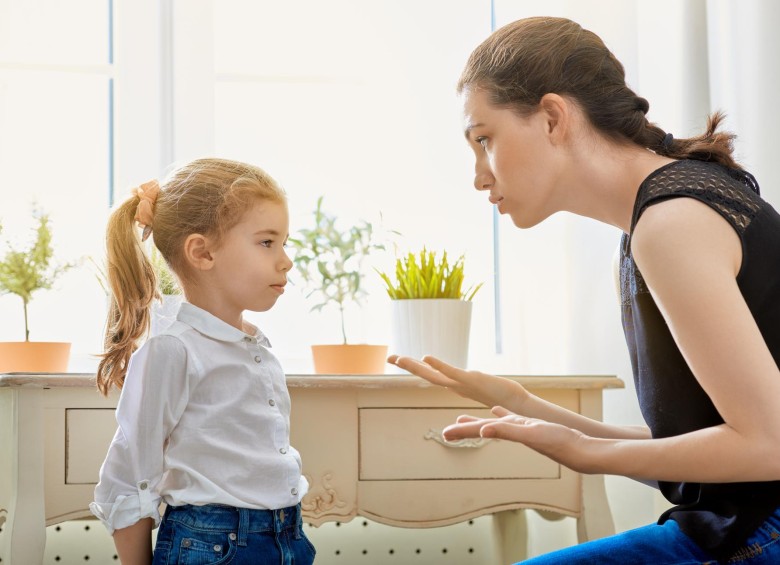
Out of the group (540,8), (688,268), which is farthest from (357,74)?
(688,268)

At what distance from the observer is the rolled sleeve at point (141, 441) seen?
1145 millimetres

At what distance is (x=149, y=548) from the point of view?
3.90 ft

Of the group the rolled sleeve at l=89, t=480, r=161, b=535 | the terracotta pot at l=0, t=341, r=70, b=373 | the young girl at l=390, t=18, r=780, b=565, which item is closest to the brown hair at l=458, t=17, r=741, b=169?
the young girl at l=390, t=18, r=780, b=565

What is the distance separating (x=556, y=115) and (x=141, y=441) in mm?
665

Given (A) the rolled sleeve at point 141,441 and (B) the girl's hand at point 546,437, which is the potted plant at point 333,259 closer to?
(A) the rolled sleeve at point 141,441

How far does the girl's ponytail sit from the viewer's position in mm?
1297

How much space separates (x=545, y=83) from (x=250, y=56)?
1326 millimetres

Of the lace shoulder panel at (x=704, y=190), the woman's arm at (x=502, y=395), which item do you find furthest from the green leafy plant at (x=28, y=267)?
the lace shoulder panel at (x=704, y=190)

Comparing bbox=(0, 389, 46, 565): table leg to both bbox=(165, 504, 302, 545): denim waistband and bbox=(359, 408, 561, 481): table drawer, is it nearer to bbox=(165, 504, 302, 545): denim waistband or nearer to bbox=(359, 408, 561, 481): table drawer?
bbox=(165, 504, 302, 545): denim waistband

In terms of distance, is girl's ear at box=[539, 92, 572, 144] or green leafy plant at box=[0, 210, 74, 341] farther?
green leafy plant at box=[0, 210, 74, 341]

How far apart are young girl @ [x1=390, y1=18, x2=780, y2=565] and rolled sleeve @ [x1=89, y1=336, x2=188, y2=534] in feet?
1.02

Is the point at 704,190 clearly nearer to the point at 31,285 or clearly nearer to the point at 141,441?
the point at 141,441

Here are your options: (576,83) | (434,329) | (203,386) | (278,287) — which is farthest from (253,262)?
(434,329)

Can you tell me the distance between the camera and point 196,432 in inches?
47.2
